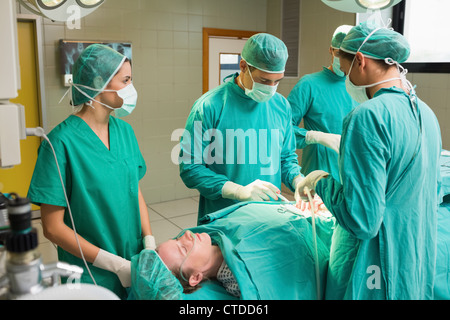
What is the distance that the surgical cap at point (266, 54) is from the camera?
75.5 inches

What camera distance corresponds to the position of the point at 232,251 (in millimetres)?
1521

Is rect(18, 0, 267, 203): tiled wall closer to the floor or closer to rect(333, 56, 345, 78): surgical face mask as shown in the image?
the floor

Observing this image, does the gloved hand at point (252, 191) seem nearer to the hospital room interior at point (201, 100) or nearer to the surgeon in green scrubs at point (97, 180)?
the hospital room interior at point (201, 100)

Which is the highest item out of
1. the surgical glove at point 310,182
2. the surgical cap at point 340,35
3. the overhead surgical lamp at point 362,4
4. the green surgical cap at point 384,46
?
the overhead surgical lamp at point 362,4

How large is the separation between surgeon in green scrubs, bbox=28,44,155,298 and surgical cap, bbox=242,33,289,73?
60 cm

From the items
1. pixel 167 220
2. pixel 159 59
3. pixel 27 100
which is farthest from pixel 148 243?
pixel 159 59

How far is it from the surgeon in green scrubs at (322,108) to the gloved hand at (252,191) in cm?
78

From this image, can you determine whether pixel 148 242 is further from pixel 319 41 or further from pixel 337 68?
pixel 319 41

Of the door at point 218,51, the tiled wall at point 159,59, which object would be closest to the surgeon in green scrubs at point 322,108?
the tiled wall at point 159,59

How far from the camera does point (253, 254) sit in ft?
4.94

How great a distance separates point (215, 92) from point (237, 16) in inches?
121

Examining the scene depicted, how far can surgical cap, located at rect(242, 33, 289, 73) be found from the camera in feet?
6.29

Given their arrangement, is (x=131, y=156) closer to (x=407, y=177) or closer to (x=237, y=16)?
(x=407, y=177)
